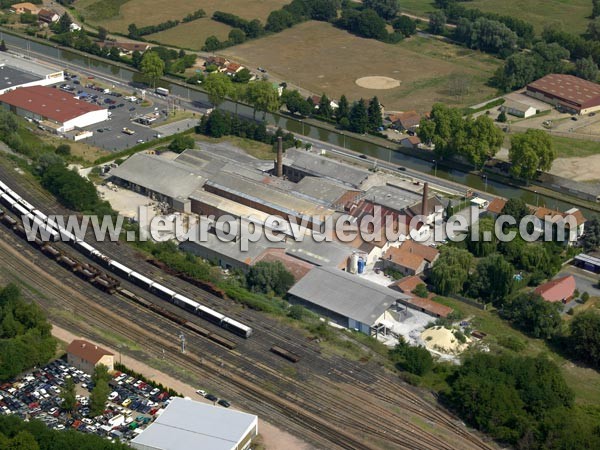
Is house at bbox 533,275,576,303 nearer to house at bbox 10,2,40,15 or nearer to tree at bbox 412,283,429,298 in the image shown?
tree at bbox 412,283,429,298

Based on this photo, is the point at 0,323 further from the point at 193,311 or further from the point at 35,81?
the point at 35,81

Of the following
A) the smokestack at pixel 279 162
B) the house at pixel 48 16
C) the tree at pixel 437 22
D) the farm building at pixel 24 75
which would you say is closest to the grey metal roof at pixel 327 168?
the smokestack at pixel 279 162

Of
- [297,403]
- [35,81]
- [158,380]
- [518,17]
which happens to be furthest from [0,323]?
[518,17]

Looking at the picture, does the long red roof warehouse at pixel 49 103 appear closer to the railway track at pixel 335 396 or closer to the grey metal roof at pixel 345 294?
the railway track at pixel 335 396

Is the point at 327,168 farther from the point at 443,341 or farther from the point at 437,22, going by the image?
the point at 437,22

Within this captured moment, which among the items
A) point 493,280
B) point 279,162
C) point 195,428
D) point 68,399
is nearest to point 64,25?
point 279,162

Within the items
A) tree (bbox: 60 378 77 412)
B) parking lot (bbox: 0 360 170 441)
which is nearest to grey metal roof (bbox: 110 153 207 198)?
parking lot (bbox: 0 360 170 441)
